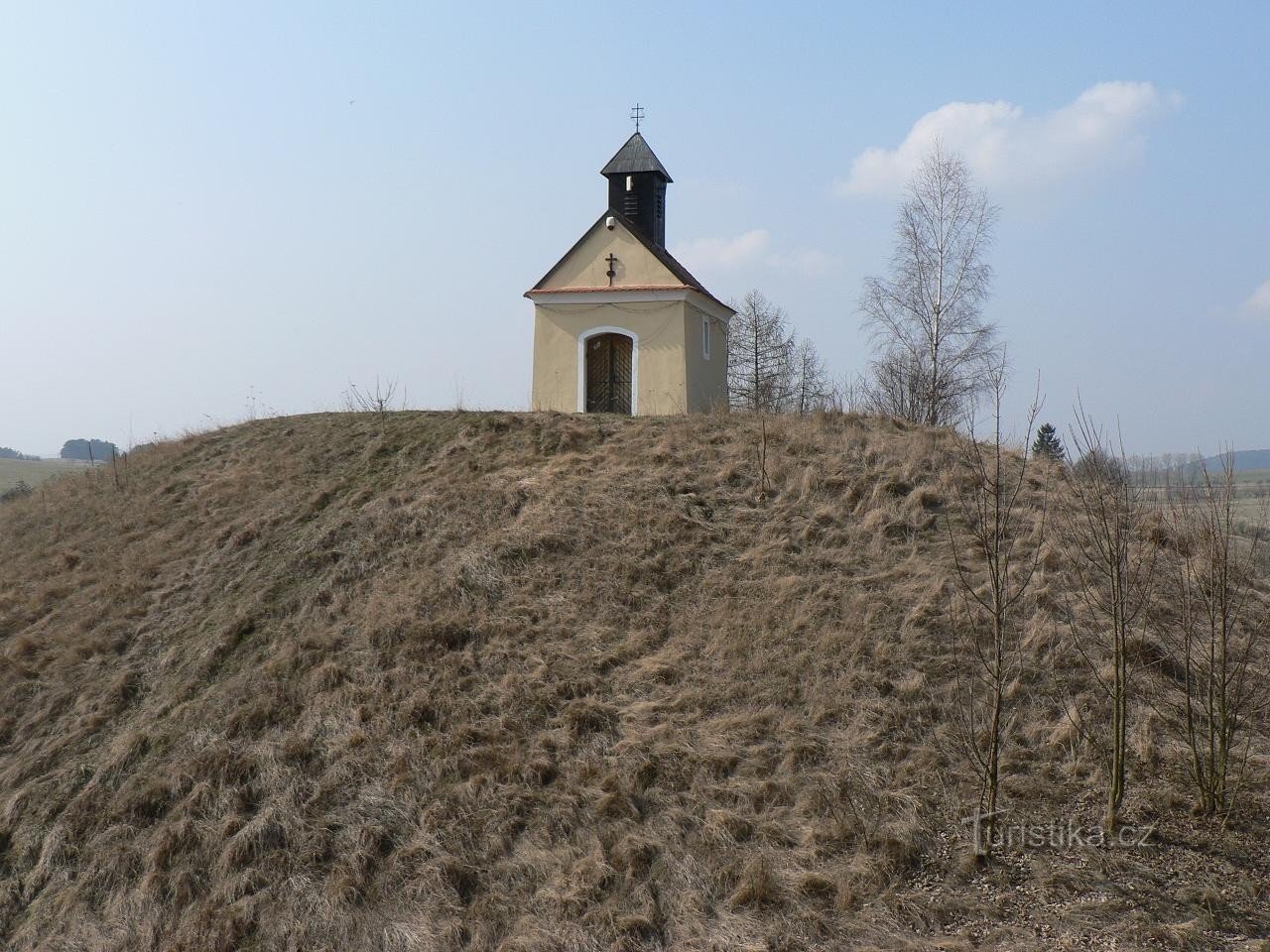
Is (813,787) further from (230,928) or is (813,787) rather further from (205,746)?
(205,746)

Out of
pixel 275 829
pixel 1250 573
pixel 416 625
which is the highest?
pixel 1250 573

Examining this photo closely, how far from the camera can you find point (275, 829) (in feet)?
28.0

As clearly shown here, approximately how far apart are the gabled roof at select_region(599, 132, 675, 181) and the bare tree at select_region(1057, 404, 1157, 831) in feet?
39.3

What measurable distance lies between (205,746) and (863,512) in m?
8.44

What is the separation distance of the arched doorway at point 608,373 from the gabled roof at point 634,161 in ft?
14.2

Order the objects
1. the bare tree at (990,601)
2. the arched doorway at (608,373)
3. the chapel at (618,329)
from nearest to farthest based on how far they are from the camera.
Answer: the bare tree at (990,601), the chapel at (618,329), the arched doorway at (608,373)

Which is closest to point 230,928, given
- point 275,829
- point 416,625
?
point 275,829

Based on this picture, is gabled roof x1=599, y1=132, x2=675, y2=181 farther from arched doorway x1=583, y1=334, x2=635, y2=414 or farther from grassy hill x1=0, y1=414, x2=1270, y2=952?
grassy hill x1=0, y1=414, x2=1270, y2=952

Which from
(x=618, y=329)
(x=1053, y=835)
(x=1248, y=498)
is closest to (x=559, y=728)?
(x=1053, y=835)

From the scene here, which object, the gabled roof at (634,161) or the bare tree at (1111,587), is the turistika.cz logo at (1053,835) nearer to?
the bare tree at (1111,587)

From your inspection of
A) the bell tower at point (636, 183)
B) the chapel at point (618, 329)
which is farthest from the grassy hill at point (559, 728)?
the bell tower at point (636, 183)

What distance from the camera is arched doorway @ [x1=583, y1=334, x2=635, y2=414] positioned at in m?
19.1

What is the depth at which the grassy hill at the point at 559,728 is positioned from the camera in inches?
293

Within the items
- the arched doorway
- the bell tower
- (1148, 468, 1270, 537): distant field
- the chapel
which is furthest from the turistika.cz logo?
the bell tower
